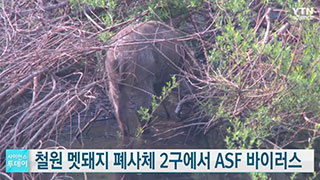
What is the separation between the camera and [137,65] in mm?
5941

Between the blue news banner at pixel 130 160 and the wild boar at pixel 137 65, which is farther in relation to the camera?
the wild boar at pixel 137 65

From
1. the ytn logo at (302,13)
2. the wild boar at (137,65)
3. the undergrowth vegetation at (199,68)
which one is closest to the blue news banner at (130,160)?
the undergrowth vegetation at (199,68)

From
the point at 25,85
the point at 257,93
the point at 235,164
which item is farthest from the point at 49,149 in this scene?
the point at 257,93

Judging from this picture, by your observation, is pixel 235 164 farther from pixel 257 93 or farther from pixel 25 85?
pixel 25 85

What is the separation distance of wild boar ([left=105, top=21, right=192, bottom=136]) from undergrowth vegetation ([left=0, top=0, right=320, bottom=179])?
0.58 feet

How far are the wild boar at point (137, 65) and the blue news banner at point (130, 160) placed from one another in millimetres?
1099

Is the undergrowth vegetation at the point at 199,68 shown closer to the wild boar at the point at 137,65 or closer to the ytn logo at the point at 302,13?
the ytn logo at the point at 302,13

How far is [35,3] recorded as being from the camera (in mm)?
6512

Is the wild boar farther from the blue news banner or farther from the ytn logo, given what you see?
the ytn logo

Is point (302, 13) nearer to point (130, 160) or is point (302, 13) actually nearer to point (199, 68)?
point (199, 68)

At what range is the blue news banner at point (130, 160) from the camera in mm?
4922

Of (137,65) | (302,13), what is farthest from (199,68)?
(302,13)

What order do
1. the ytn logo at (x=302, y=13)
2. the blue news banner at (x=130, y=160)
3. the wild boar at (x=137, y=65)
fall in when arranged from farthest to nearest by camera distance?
the wild boar at (x=137, y=65), the ytn logo at (x=302, y=13), the blue news banner at (x=130, y=160)

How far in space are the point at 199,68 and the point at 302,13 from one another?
4.07 feet
